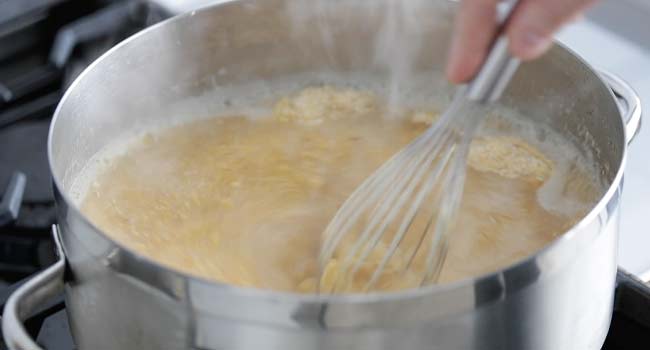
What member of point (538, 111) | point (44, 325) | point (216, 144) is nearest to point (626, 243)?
point (538, 111)

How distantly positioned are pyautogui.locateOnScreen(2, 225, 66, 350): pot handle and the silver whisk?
0.16m

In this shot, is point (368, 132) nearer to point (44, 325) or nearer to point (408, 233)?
point (408, 233)

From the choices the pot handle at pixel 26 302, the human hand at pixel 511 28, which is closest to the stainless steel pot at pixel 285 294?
the pot handle at pixel 26 302

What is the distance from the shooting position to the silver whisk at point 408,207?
1.99ft

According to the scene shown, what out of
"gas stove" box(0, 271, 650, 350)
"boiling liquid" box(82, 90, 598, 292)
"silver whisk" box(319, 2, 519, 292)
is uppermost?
"silver whisk" box(319, 2, 519, 292)

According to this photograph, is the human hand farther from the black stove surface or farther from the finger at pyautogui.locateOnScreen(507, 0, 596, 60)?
the black stove surface

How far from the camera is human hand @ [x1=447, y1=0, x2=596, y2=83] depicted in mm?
495

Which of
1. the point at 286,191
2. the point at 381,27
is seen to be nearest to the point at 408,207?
the point at 286,191

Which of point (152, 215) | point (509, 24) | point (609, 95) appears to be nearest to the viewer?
point (509, 24)

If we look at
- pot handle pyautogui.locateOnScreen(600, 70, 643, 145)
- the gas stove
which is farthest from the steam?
the gas stove

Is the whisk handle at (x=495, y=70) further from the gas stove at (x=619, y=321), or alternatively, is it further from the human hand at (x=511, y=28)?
the gas stove at (x=619, y=321)

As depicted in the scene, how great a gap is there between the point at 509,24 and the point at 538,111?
0.35 meters

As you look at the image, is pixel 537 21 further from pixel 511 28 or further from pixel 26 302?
pixel 26 302

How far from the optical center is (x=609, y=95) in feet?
2.21
